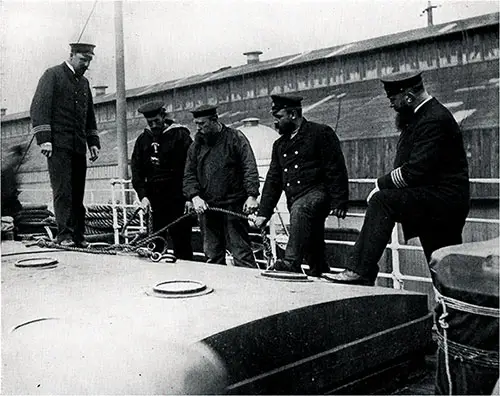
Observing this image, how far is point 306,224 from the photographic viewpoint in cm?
392

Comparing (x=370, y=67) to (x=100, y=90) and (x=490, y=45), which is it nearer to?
(x=490, y=45)

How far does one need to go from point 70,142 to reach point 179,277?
233 cm

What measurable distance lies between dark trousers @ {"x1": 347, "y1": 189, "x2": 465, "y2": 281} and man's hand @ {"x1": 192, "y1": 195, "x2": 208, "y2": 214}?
190 cm

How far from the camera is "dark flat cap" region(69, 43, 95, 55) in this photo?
177 inches

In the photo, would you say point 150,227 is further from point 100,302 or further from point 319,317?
point 319,317

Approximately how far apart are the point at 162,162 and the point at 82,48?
1.26 m

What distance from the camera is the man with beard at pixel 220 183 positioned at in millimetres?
4652

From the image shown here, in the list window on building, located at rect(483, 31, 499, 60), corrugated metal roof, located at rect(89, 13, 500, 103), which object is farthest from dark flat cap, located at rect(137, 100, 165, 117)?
corrugated metal roof, located at rect(89, 13, 500, 103)

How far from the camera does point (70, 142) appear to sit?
14.8ft

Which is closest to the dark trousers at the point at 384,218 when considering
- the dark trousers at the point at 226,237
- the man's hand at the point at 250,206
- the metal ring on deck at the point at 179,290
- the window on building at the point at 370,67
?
the metal ring on deck at the point at 179,290

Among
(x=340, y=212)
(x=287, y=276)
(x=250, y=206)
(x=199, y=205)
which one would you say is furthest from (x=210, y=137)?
(x=287, y=276)

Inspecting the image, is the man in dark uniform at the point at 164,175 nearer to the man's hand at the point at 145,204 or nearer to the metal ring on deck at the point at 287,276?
the man's hand at the point at 145,204

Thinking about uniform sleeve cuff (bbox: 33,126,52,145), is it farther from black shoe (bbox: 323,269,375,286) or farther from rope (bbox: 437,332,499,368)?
rope (bbox: 437,332,499,368)

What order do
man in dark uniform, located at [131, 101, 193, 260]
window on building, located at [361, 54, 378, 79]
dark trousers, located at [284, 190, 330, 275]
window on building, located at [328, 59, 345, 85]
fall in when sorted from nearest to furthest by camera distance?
dark trousers, located at [284, 190, 330, 275], man in dark uniform, located at [131, 101, 193, 260], window on building, located at [361, 54, 378, 79], window on building, located at [328, 59, 345, 85]
